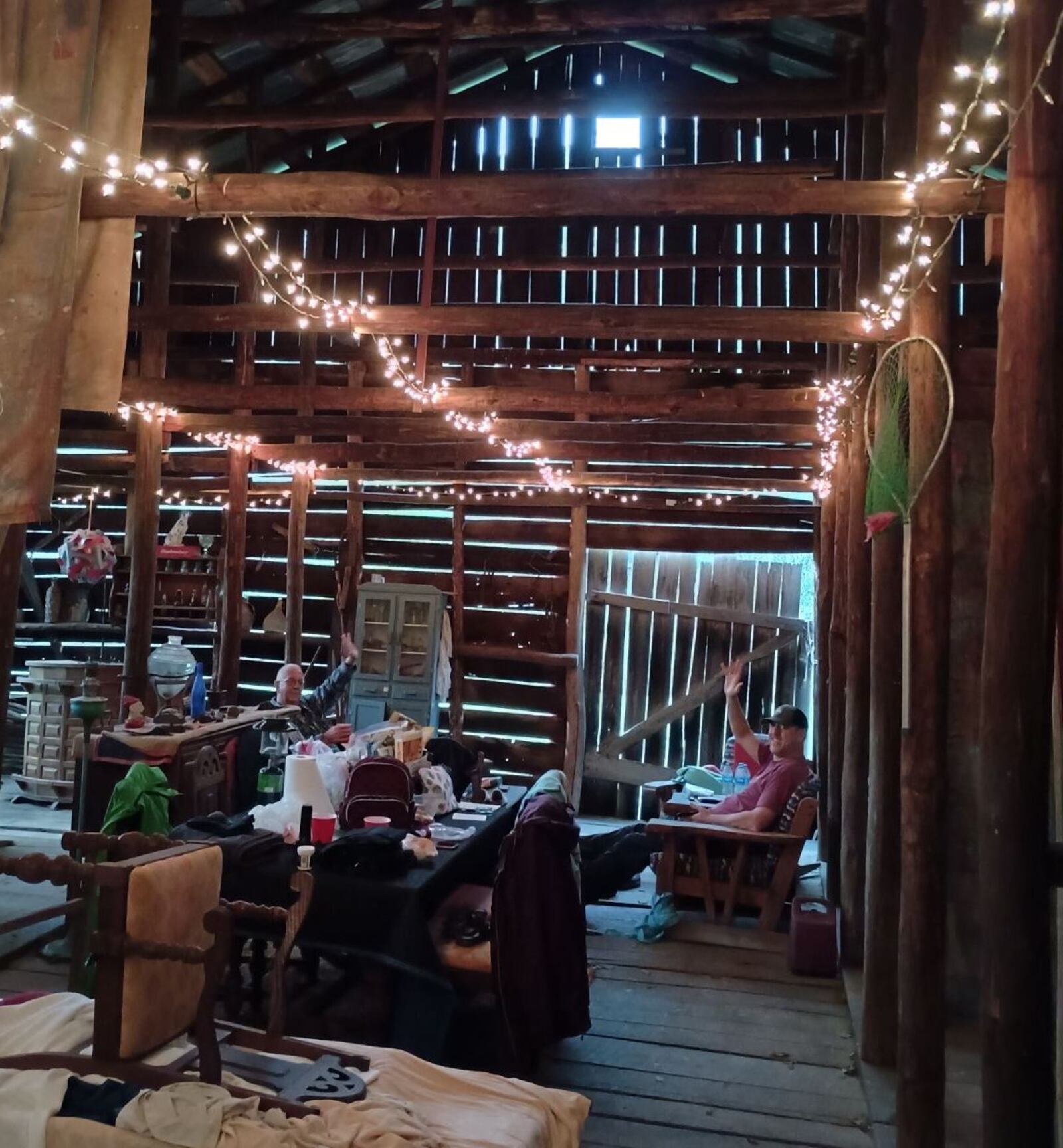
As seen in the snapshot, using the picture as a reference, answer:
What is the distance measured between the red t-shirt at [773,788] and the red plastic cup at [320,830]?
3130mm

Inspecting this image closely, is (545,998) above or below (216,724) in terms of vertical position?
below

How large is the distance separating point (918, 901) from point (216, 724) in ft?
15.9

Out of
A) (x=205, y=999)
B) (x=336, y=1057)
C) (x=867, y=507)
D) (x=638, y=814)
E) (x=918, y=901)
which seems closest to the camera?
(x=205, y=999)

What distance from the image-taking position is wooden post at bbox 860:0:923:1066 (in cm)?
450

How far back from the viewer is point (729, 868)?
22.3 ft

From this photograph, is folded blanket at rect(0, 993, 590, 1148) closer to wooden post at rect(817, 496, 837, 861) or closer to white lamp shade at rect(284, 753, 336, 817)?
white lamp shade at rect(284, 753, 336, 817)

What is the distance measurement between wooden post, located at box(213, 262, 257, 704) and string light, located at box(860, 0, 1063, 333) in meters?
6.07

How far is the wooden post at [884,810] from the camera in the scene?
450 cm

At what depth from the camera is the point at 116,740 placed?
6.12 m

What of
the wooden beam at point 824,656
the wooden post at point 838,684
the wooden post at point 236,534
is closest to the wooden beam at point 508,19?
the wooden post at point 236,534

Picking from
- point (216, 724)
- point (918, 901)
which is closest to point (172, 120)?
point (216, 724)

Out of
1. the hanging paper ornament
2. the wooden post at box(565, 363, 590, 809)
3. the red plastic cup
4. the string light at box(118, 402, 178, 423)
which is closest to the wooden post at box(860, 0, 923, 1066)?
the red plastic cup

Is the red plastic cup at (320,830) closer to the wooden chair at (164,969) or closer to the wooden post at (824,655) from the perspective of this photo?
the wooden chair at (164,969)

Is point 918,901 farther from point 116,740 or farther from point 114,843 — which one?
point 116,740
